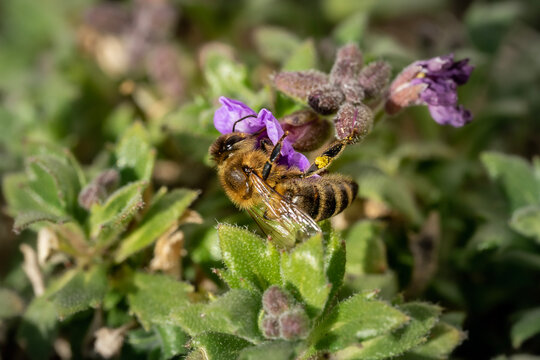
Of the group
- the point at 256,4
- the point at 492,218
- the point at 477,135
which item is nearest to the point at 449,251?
the point at 492,218

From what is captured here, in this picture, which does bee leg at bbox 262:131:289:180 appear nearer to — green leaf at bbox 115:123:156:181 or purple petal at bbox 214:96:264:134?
purple petal at bbox 214:96:264:134

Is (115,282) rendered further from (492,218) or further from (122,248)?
(492,218)

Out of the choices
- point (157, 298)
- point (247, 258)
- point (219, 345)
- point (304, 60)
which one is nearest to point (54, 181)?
point (157, 298)

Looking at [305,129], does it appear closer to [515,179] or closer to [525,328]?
[515,179]

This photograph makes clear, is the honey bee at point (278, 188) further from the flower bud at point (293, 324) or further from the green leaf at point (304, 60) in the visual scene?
the green leaf at point (304, 60)

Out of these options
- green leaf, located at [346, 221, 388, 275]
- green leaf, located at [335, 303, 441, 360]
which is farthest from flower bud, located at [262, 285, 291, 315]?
green leaf, located at [346, 221, 388, 275]

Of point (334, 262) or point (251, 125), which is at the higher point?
point (251, 125)

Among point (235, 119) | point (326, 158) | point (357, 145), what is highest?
point (357, 145)
